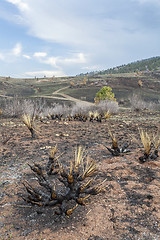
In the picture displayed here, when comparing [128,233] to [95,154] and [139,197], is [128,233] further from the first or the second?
[95,154]

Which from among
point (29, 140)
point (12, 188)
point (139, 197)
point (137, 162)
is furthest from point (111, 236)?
point (29, 140)

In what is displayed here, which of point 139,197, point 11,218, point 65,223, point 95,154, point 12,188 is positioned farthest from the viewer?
point 95,154

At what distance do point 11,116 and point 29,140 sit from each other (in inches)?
340

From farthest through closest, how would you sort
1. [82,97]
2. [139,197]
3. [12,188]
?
[82,97]
[12,188]
[139,197]

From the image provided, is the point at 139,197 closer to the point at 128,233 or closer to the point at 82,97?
the point at 128,233

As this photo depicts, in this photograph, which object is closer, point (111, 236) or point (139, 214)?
point (111, 236)

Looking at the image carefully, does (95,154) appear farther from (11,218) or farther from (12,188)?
(11,218)

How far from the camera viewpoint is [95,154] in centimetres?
513

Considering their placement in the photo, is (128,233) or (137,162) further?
(137,162)

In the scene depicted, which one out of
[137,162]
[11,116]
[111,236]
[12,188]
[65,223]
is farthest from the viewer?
[11,116]

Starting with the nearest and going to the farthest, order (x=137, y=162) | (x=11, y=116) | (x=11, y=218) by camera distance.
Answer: (x=11, y=218), (x=137, y=162), (x=11, y=116)

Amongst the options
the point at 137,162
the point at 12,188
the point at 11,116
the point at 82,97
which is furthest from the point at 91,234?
the point at 82,97

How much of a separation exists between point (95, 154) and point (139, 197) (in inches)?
90.0

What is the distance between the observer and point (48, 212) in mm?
2656
